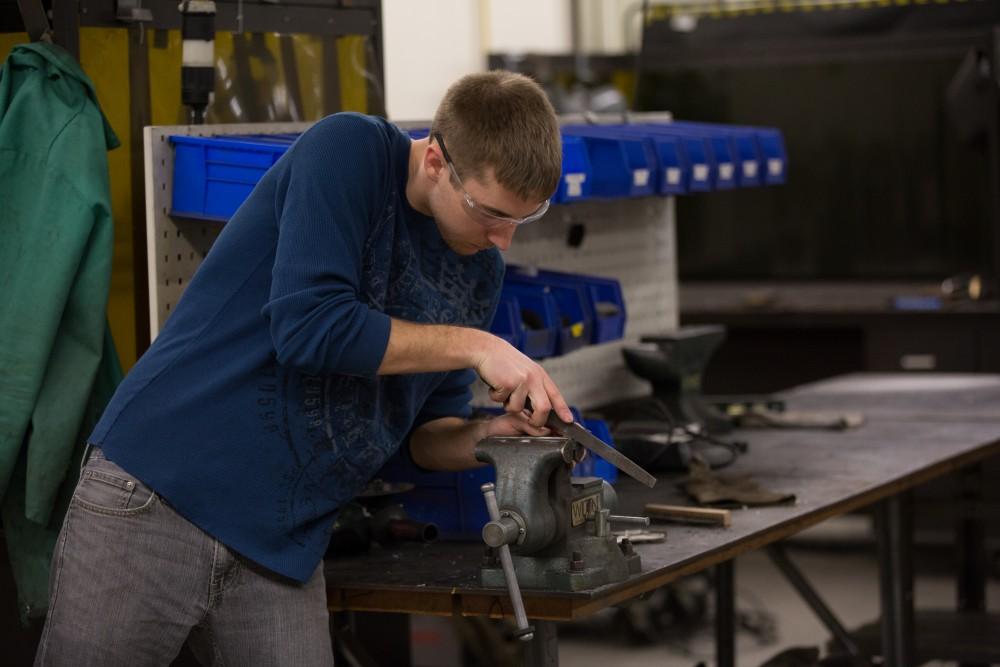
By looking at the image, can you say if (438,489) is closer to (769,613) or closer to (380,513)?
(380,513)

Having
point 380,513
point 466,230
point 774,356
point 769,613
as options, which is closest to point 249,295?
point 466,230

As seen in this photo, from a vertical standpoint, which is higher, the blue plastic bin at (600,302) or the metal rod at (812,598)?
the blue plastic bin at (600,302)

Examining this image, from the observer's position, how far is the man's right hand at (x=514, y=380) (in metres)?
2.02

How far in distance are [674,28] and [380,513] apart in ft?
12.4

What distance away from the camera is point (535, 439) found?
2.17 m

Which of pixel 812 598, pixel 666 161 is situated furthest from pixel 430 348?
pixel 812 598

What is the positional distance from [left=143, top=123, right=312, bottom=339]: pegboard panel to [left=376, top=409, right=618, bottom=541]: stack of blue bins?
1.51 feet

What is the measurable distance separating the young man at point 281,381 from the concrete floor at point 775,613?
252 centimetres

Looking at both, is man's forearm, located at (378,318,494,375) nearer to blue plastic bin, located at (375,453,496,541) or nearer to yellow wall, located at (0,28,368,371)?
blue plastic bin, located at (375,453,496,541)

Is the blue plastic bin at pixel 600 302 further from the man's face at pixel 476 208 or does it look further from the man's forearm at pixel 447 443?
the man's face at pixel 476 208

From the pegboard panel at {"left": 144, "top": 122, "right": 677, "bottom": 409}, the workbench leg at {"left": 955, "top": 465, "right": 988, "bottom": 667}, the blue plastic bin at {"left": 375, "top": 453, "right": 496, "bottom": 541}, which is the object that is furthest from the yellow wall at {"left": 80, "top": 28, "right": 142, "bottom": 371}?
the workbench leg at {"left": 955, "top": 465, "right": 988, "bottom": 667}

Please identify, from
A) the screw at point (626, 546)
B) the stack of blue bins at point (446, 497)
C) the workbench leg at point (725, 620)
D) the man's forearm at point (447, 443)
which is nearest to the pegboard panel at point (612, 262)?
the workbench leg at point (725, 620)

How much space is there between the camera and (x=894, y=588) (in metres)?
3.36

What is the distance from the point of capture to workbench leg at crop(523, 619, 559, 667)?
88.4 inches
